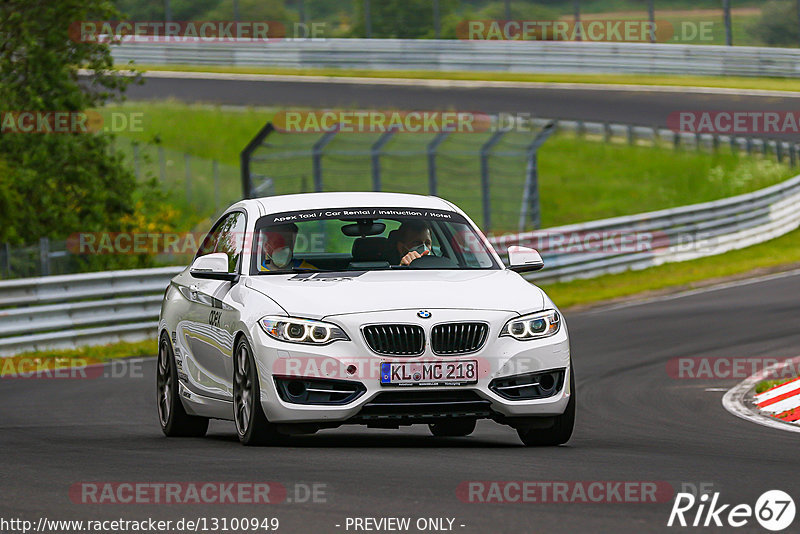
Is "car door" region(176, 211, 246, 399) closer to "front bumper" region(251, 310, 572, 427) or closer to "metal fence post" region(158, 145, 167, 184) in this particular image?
"front bumper" region(251, 310, 572, 427)

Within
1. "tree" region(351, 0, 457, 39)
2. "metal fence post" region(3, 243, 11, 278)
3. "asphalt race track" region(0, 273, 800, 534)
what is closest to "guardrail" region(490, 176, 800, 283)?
"metal fence post" region(3, 243, 11, 278)

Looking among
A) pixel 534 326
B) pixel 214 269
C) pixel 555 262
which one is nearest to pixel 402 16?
pixel 555 262

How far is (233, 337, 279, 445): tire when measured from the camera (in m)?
9.03

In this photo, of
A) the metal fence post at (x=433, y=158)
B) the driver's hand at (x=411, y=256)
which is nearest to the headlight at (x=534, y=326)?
the driver's hand at (x=411, y=256)

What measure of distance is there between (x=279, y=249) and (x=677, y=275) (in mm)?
17673

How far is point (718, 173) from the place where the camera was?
36.2 metres

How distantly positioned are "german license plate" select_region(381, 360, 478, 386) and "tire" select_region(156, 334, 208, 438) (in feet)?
8.18

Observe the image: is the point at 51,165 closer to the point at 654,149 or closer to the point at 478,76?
the point at 654,149

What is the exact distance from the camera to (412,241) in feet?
33.3

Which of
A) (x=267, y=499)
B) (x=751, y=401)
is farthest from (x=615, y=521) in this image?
(x=751, y=401)

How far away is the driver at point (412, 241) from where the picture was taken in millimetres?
10117

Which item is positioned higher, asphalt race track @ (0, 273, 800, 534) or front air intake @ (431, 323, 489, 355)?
front air intake @ (431, 323, 489, 355)

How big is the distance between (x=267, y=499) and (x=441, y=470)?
1.18 m

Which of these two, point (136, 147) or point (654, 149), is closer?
point (136, 147)
